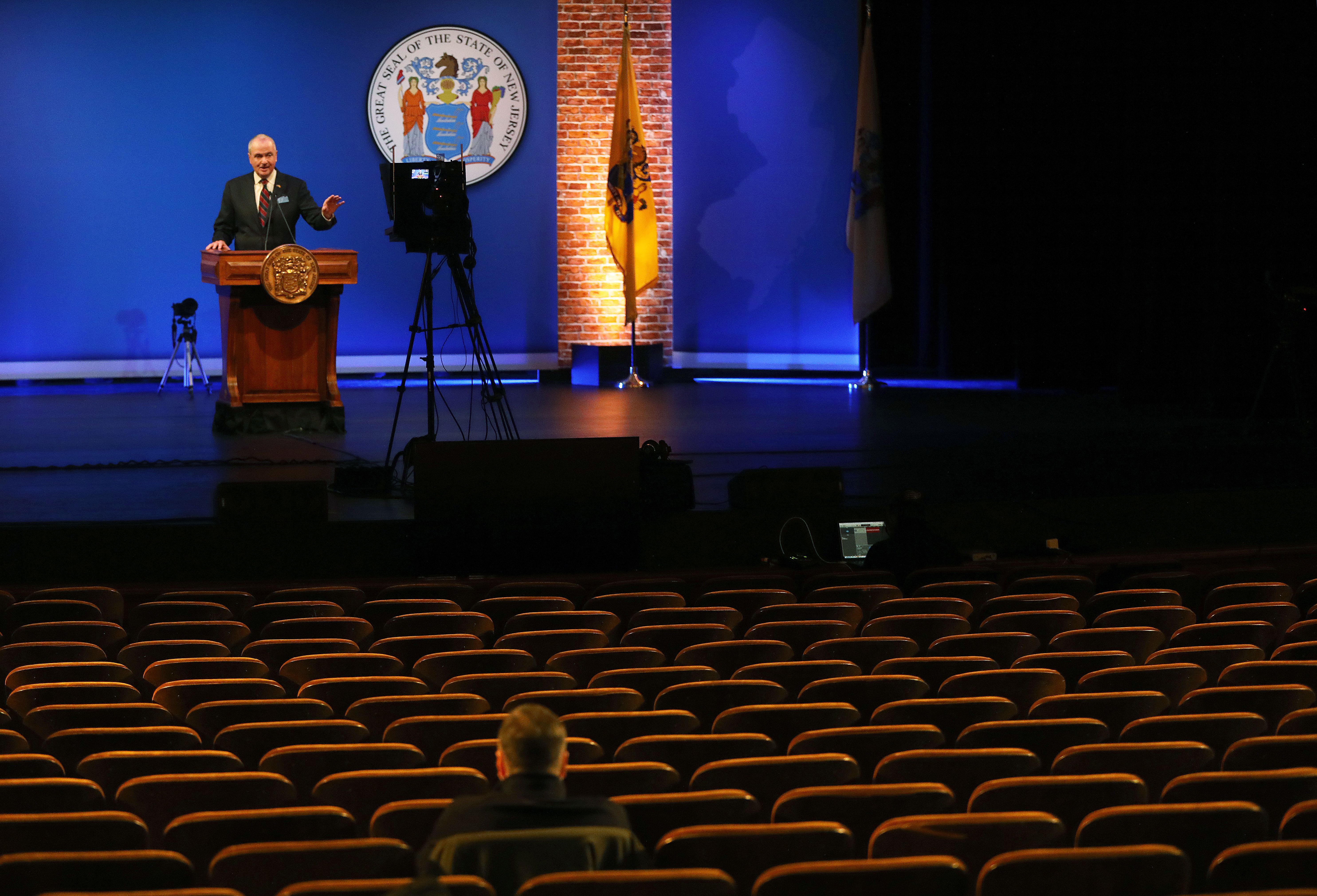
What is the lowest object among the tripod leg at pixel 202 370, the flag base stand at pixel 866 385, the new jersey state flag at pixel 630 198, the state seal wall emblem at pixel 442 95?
the flag base stand at pixel 866 385

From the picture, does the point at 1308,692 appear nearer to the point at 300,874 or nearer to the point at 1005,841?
the point at 1005,841

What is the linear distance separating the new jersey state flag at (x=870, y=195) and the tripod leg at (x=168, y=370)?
5015mm

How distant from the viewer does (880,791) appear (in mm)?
2273

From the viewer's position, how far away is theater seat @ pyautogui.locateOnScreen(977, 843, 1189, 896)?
6.34 ft

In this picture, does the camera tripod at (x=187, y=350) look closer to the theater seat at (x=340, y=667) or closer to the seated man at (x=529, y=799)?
the theater seat at (x=340, y=667)

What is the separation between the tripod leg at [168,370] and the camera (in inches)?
377

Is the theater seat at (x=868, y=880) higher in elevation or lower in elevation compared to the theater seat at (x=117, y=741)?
lower

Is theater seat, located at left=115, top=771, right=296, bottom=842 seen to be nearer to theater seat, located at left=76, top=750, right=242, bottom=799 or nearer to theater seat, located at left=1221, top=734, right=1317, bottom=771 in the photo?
theater seat, located at left=76, top=750, right=242, bottom=799

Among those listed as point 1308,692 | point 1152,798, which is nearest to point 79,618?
point 1152,798

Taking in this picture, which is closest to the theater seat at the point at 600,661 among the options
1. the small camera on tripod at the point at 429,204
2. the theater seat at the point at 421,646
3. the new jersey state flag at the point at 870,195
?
the theater seat at the point at 421,646

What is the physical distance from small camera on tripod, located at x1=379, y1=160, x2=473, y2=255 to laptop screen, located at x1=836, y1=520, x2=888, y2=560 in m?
2.03

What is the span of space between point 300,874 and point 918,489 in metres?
4.31

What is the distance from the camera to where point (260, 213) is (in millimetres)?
7184

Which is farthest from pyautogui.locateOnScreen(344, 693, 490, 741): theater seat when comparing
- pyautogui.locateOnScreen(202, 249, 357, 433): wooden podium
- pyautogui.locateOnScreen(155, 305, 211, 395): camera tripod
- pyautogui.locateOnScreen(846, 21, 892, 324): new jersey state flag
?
pyautogui.locateOnScreen(846, 21, 892, 324): new jersey state flag
